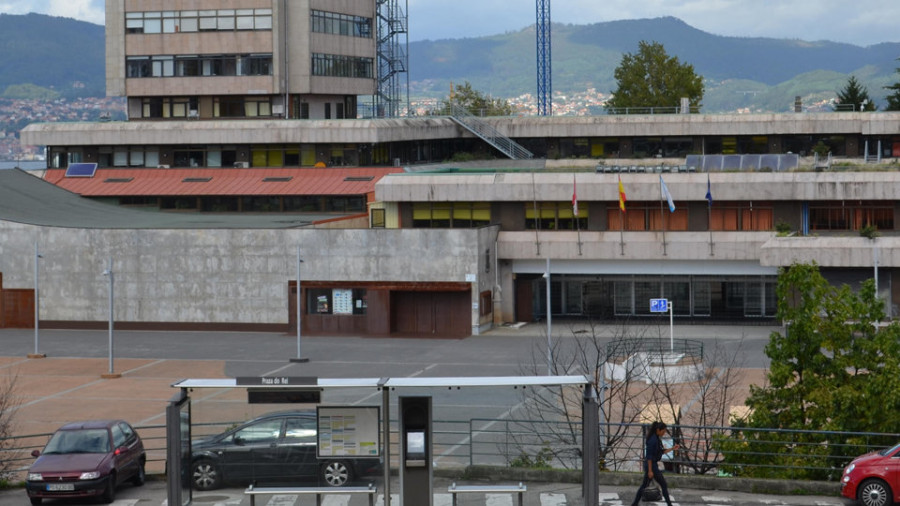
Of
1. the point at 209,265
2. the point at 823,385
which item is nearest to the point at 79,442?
the point at 823,385

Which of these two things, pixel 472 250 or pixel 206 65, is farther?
pixel 206 65

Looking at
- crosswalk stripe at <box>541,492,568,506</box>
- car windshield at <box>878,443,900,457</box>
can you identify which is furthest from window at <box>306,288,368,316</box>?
crosswalk stripe at <box>541,492,568,506</box>

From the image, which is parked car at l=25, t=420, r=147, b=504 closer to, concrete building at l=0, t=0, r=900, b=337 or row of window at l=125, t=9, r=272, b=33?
concrete building at l=0, t=0, r=900, b=337

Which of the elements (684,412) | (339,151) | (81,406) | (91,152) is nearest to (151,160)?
(91,152)

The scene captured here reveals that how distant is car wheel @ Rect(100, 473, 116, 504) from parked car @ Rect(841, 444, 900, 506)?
1475 centimetres

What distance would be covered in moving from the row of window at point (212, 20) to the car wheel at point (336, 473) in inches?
2418

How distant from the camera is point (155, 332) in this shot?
6334 centimetres

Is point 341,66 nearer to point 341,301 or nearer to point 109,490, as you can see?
point 341,301

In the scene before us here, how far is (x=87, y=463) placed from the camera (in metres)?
28.9

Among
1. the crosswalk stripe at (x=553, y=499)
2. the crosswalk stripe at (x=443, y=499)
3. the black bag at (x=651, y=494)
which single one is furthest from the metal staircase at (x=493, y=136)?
the crosswalk stripe at (x=443, y=499)

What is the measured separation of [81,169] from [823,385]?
60.9 m

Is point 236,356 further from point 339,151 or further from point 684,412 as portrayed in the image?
point 339,151

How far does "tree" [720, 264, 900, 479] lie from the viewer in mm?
28641

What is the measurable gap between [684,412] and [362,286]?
2397 centimetres
